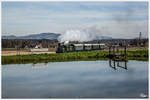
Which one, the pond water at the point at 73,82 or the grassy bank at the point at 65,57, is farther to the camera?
the grassy bank at the point at 65,57

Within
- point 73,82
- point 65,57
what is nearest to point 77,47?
point 65,57

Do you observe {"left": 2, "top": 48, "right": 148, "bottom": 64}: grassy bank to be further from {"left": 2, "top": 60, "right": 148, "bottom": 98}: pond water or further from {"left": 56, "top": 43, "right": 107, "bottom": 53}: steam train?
{"left": 56, "top": 43, "right": 107, "bottom": 53}: steam train

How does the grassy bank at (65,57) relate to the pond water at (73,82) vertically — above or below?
above

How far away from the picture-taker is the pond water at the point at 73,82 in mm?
3732

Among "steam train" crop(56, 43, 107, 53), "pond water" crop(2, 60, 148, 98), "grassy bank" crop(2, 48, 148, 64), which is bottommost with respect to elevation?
"pond water" crop(2, 60, 148, 98)

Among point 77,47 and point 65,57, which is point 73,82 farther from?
point 77,47

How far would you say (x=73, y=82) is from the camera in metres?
4.37

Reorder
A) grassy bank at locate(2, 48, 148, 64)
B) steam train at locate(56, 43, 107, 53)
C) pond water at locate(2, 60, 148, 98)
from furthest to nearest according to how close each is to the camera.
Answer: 1. steam train at locate(56, 43, 107, 53)
2. grassy bank at locate(2, 48, 148, 64)
3. pond water at locate(2, 60, 148, 98)

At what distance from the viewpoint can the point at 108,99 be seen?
3.53 metres

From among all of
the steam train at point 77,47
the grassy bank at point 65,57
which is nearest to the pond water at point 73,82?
the grassy bank at point 65,57

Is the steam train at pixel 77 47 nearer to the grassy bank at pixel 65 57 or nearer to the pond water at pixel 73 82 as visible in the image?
the grassy bank at pixel 65 57

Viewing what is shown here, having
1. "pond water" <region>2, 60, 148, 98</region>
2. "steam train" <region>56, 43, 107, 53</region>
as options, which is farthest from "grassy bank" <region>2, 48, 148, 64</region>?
"steam train" <region>56, 43, 107, 53</region>

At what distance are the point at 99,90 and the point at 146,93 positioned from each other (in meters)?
0.75

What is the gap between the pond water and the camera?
3.73m
